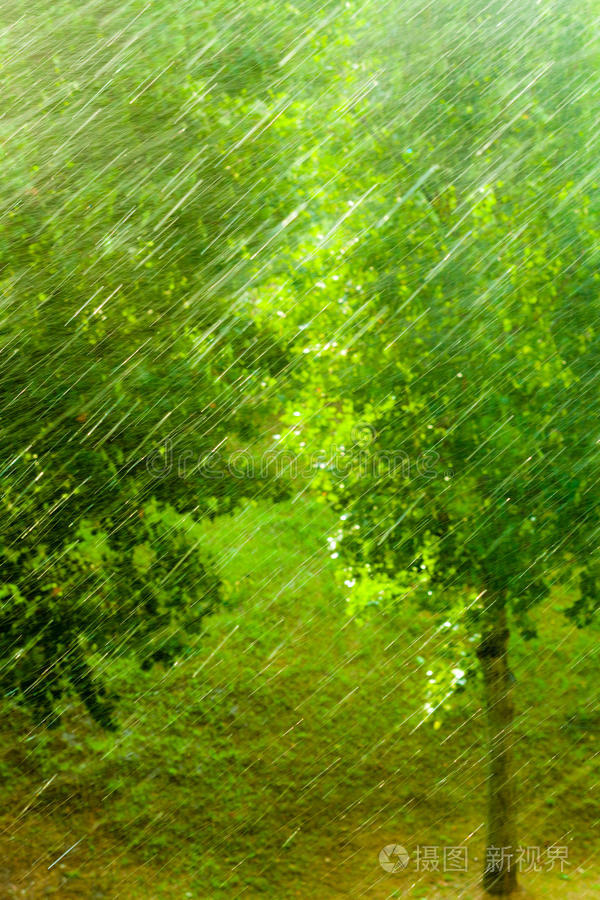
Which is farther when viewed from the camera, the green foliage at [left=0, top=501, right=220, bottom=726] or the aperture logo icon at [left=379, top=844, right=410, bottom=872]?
the aperture logo icon at [left=379, top=844, right=410, bottom=872]

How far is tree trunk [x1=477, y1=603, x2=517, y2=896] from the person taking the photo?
22.8ft

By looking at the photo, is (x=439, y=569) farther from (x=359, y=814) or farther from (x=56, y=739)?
(x=56, y=739)

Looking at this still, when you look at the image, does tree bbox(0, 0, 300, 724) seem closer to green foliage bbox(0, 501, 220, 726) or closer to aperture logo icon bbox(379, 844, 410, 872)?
green foliage bbox(0, 501, 220, 726)

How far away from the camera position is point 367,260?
20.9 ft

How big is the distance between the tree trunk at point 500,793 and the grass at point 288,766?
39cm

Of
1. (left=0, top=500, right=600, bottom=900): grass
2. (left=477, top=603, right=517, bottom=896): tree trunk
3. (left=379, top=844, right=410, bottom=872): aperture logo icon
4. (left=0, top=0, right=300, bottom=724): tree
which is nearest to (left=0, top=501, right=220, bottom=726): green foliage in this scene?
(left=0, top=0, right=300, bottom=724): tree

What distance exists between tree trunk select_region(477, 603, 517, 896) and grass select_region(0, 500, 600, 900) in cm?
39

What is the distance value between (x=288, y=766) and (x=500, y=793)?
9.18 ft

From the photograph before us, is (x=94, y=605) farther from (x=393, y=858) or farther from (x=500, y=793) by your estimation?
(x=393, y=858)

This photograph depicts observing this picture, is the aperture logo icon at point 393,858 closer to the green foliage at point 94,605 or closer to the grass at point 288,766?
the grass at point 288,766

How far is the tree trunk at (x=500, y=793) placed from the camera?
695cm

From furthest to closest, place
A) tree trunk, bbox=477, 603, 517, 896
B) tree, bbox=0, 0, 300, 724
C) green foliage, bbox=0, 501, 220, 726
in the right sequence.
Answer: tree trunk, bbox=477, 603, 517, 896
green foliage, bbox=0, 501, 220, 726
tree, bbox=0, 0, 300, 724

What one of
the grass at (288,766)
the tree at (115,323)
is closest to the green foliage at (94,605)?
the tree at (115,323)

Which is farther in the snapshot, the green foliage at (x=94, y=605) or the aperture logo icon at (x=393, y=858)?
the aperture logo icon at (x=393, y=858)
